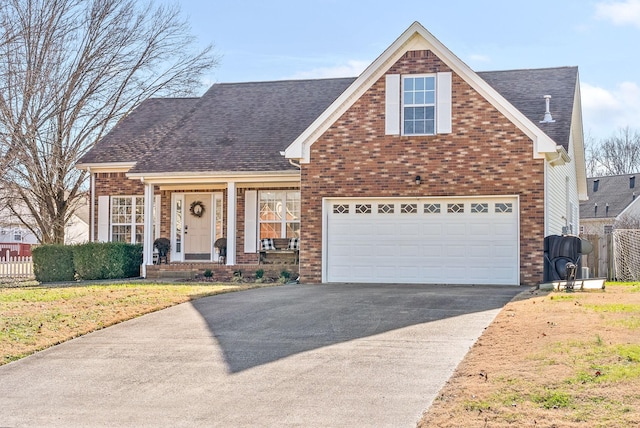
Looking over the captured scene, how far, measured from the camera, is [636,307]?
43.4 ft

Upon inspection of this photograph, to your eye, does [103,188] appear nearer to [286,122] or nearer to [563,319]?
[286,122]

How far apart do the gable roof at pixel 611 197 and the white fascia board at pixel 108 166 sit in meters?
37.6

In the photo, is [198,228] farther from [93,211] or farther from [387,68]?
[387,68]

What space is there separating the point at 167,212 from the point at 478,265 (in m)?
10.6

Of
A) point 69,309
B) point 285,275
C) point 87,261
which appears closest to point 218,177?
point 285,275

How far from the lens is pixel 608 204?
55219mm

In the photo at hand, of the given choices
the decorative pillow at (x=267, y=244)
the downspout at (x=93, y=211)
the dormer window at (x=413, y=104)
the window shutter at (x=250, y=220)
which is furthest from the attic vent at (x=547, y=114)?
the downspout at (x=93, y=211)

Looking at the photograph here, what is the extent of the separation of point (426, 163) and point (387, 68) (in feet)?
8.51

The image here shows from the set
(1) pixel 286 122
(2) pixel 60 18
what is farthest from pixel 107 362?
(2) pixel 60 18

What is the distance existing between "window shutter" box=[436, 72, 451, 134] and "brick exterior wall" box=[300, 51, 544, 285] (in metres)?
0.13

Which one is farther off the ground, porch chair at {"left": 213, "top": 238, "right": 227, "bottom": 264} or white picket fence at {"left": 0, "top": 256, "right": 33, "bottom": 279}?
porch chair at {"left": 213, "top": 238, "right": 227, "bottom": 264}

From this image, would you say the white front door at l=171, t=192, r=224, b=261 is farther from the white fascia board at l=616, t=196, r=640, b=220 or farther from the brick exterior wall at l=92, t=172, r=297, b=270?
the white fascia board at l=616, t=196, r=640, b=220

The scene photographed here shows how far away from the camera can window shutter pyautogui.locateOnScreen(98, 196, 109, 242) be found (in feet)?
88.5

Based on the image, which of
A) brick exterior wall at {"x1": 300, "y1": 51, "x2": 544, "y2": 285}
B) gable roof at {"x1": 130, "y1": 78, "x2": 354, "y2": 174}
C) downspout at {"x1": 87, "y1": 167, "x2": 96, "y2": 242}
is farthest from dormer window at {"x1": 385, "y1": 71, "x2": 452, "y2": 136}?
downspout at {"x1": 87, "y1": 167, "x2": 96, "y2": 242}
